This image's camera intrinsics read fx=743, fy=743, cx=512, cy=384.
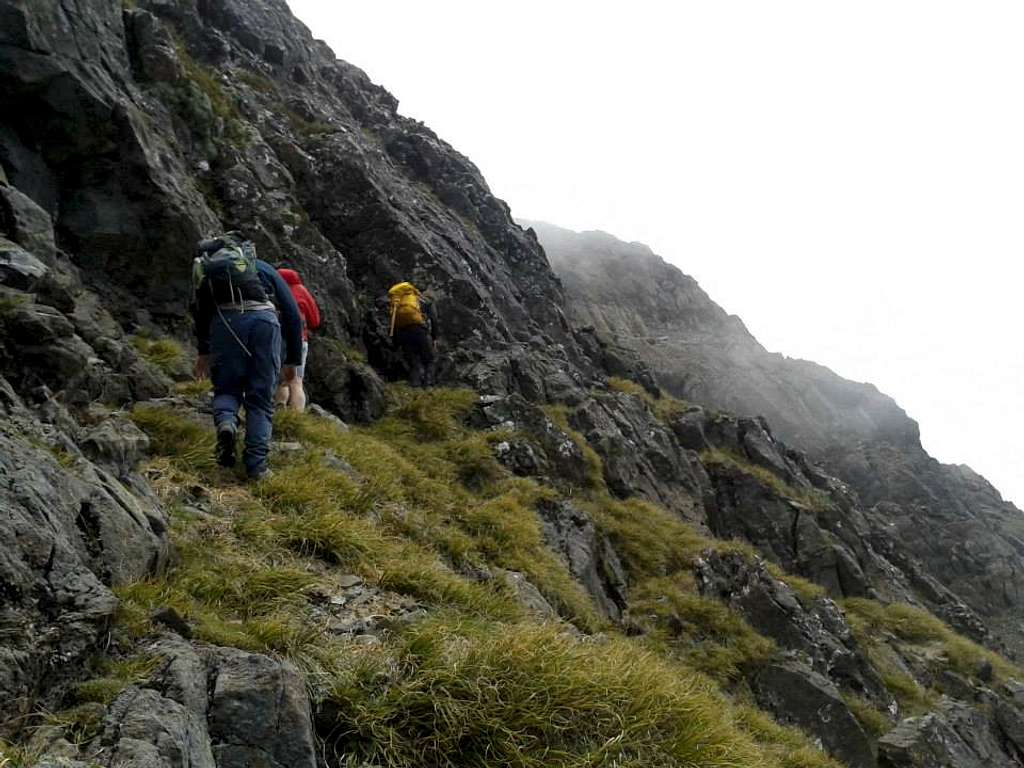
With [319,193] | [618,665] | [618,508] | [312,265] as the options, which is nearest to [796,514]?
[618,508]

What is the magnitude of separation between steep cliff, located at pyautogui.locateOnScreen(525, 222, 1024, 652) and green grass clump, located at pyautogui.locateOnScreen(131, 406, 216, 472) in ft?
76.1

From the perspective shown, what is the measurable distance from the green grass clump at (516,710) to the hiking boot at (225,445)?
2966 mm

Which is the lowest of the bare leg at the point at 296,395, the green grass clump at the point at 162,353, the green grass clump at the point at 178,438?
the green grass clump at the point at 162,353

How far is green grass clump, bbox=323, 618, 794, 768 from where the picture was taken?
3.69m

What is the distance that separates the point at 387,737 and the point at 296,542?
2376 millimetres

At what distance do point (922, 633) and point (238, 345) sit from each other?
50.2 ft

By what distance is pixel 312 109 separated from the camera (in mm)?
21031

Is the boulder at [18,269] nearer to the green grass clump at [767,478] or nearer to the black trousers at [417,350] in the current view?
the black trousers at [417,350]

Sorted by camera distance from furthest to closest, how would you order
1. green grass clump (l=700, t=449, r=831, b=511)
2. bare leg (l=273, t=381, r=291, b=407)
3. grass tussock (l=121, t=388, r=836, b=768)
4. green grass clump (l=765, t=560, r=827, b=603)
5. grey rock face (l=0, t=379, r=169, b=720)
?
green grass clump (l=700, t=449, r=831, b=511) < green grass clump (l=765, t=560, r=827, b=603) < bare leg (l=273, t=381, r=291, b=407) < grass tussock (l=121, t=388, r=836, b=768) < grey rock face (l=0, t=379, r=169, b=720)

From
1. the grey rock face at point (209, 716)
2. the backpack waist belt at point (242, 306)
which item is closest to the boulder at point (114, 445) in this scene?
the backpack waist belt at point (242, 306)

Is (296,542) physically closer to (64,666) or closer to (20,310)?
(64,666)

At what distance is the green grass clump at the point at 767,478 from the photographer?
1914 centimetres

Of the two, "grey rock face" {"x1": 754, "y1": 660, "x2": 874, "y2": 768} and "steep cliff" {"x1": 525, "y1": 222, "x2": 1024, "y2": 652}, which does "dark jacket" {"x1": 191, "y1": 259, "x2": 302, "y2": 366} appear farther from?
"steep cliff" {"x1": 525, "y1": 222, "x2": 1024, "y2": 652}

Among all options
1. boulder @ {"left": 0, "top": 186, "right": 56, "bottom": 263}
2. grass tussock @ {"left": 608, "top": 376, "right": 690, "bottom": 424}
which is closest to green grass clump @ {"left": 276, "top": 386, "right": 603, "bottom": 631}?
boulder @ {"left": 0, "top": 186, "right": 56, "bottom": 263}
